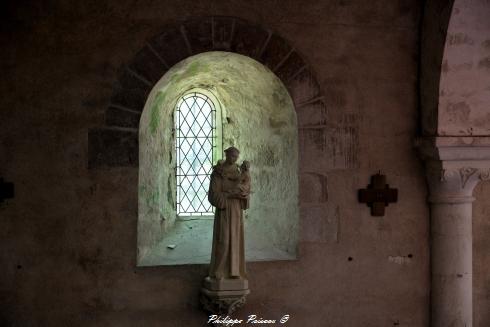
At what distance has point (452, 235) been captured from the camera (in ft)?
27.1

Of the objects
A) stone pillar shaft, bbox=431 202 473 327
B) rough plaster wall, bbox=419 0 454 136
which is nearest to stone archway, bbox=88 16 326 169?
rough plaster wall, bbox=419 0 454 136

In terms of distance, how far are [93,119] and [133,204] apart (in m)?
0.80

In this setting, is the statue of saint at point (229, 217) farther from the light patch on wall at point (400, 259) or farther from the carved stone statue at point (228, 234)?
the light patch on wall at point (400, 259)

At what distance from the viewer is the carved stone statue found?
7539 mm

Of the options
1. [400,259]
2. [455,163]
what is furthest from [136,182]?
[455,163]

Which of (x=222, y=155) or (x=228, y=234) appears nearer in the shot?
(x=228, y=234)

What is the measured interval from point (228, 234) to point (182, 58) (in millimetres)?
1570

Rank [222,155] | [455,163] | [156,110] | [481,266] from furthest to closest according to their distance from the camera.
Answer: [222,155] < [481,266] < [156,110] < [455,163]

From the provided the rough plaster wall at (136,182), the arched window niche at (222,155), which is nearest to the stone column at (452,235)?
the rough plaster wall at (136,182)

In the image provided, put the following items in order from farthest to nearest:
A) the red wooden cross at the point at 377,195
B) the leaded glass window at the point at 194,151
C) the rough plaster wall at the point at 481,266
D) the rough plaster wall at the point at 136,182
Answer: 1. the leaded glass window at the point at 194,151
2. the rough plaster wall at the point at 481,266
3. the red wooden cross at the point at 377,195
4. the rough plaster wall at the point at 136,182

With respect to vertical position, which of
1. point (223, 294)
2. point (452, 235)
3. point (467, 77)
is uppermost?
point (467, 77)

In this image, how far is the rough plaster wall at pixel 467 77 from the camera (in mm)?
7961

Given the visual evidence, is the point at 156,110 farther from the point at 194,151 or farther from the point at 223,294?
the point at 223,294

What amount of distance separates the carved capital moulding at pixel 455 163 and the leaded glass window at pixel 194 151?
2.07 m
